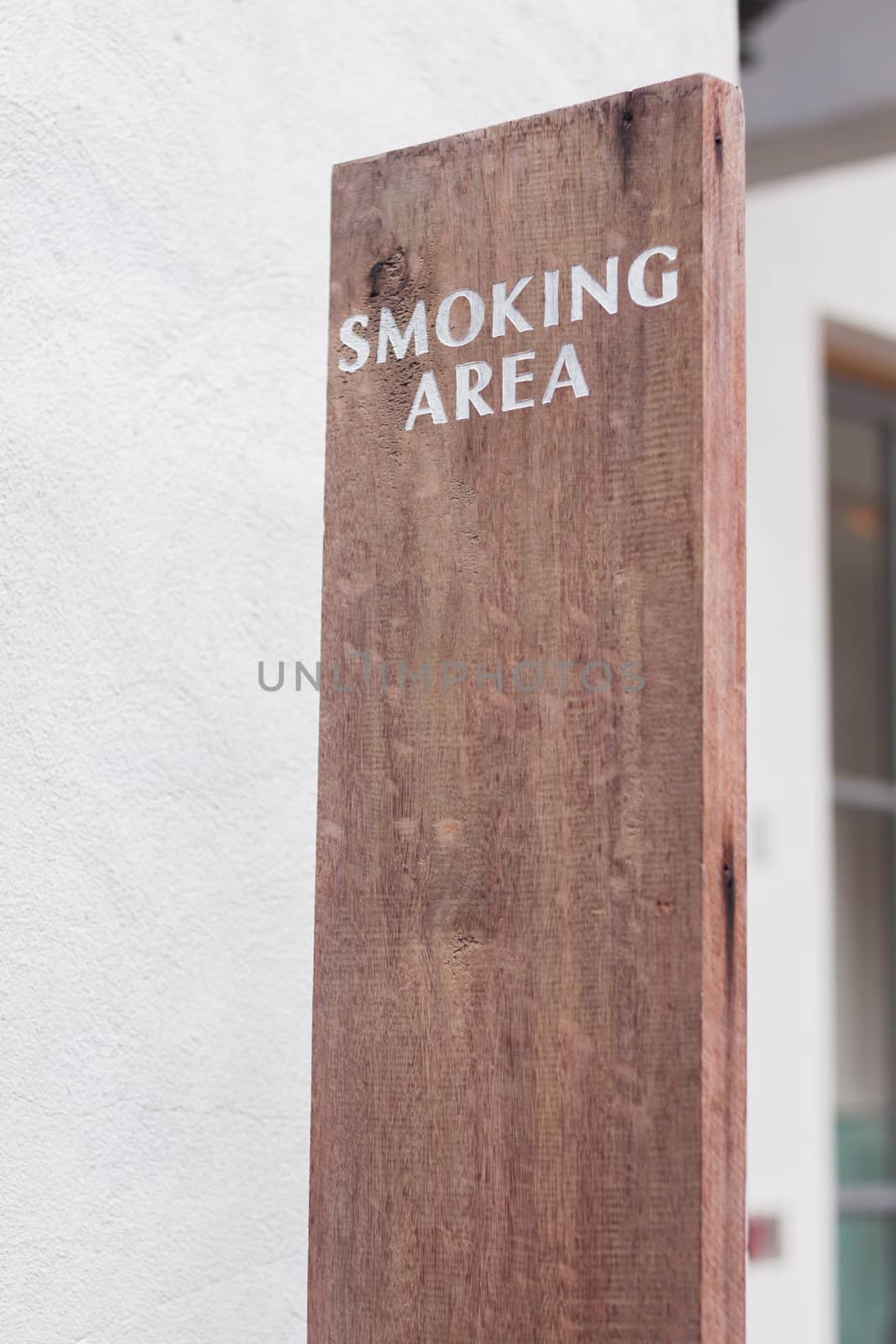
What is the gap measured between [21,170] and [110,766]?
1.66 feet

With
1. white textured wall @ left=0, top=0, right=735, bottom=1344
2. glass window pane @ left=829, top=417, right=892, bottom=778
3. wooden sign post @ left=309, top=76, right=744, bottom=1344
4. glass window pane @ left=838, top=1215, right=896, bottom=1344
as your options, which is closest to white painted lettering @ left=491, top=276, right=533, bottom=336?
wooden sign post @ left=309, top=76, right=744, bottom=1344

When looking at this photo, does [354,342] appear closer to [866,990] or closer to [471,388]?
[471,388]

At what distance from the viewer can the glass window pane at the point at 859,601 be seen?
3732 mm

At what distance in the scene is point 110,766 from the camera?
4.48 ft

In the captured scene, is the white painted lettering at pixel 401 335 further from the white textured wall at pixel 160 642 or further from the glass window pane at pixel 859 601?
the glass window pane at pixel 859 601

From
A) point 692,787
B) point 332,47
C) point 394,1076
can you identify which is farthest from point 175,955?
point 332,47

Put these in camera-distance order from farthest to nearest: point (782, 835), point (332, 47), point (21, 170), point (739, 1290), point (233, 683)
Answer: point (782, 835), point (332, 47), point (233, 683), point (21, 170), point (739, 1290)

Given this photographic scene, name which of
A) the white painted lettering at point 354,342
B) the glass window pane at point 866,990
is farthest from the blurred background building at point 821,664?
the white painted lettering at point 354,342

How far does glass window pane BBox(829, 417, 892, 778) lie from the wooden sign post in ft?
9.14

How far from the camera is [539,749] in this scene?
3.28 ft

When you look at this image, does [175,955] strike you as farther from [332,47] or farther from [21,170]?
[332,47]

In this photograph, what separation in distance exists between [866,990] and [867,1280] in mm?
642

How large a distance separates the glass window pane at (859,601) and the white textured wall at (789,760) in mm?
295

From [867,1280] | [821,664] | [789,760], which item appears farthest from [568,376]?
[867,1280]
